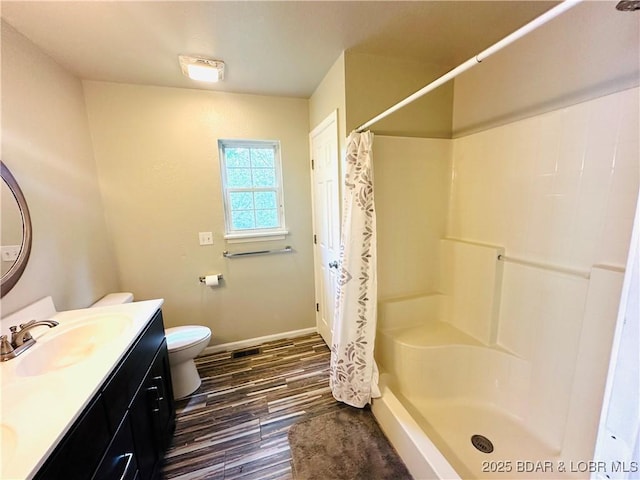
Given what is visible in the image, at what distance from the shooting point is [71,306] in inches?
63.6

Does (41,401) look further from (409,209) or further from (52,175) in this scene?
(409,209)

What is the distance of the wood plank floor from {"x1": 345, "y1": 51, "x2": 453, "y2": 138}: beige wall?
193cm

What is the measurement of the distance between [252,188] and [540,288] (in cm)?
224

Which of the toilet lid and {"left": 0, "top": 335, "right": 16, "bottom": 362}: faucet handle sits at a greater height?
{"left": 0, "top": 335, "right": 16, "bottom": 362}: faucet handle

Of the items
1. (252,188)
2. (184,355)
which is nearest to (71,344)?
(184,355)

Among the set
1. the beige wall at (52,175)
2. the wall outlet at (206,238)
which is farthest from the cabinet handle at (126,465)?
the wall outlet at (206,238)

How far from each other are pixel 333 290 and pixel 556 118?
1.76m

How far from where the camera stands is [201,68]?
5.74 ft

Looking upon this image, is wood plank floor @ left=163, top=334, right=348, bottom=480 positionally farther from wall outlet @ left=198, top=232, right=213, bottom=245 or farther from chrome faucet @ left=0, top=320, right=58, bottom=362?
wall outlet @ left=198, top=232, right=213, bottom=245

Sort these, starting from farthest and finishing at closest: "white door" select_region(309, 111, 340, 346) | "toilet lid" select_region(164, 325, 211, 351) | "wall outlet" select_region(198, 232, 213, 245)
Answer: "wall outlet" select_region(198, 232, 213, 245)
"white door" select_region(309, 111, 340, 346)
"toilet lid" select_region(164, 325, 211, 351)

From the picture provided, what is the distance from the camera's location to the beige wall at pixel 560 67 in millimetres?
1108

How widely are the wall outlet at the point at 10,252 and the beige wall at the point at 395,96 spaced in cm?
191

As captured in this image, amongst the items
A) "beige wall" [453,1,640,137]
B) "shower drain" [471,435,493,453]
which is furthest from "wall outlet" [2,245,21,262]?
"beige wall" [453,1,640,137]

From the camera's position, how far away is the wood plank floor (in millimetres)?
1418
